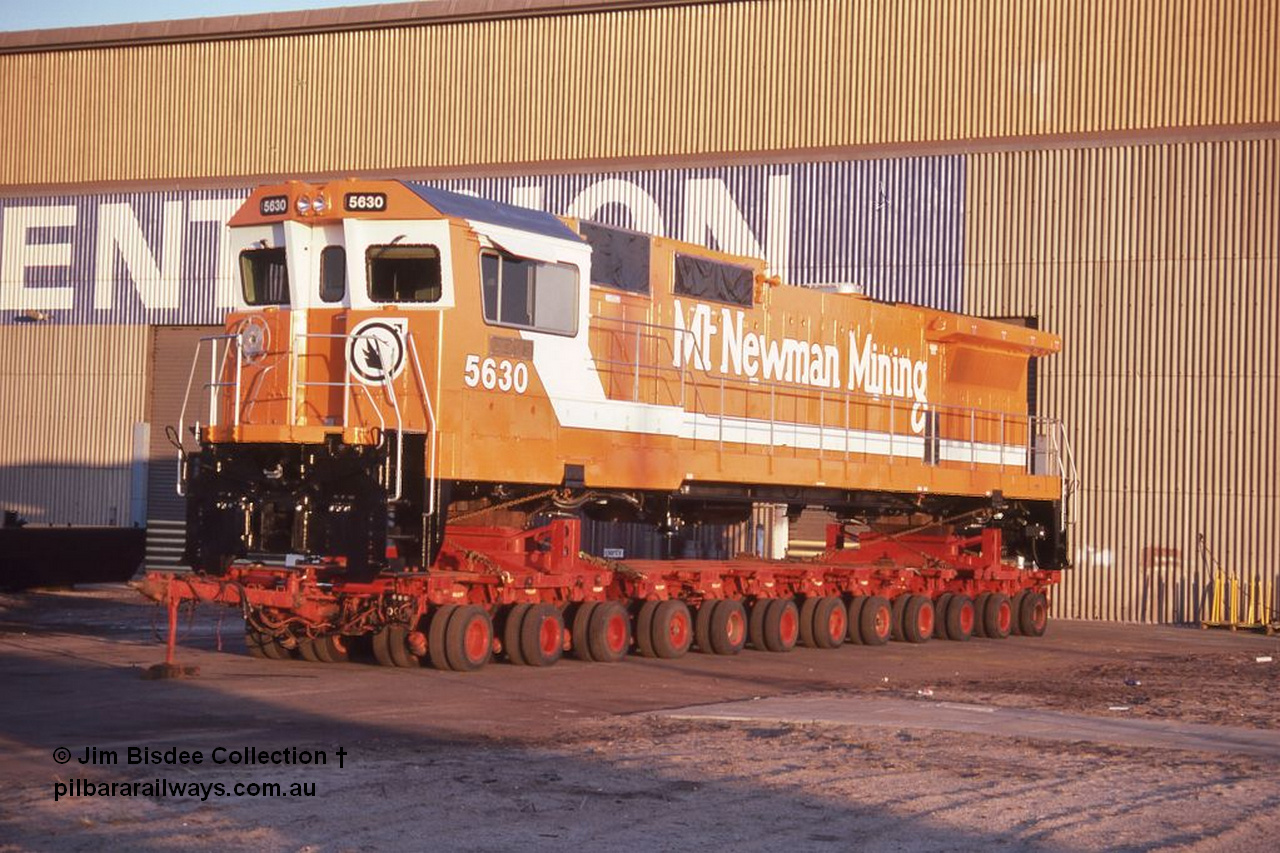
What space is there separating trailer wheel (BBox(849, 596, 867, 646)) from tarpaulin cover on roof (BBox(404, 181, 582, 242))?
8126 mm

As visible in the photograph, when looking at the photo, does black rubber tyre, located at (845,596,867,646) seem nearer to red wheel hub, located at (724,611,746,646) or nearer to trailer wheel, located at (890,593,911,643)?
trailer wheel, located at (890,593,911,643)

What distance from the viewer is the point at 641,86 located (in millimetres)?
36000

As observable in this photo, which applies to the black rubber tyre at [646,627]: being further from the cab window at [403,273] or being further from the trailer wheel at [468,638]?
the cab window at [403,273]

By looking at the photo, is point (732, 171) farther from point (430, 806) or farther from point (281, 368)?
point (430, 806)

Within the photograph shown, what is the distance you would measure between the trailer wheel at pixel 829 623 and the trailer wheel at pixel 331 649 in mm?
7572

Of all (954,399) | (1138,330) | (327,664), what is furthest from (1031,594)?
(327,664)

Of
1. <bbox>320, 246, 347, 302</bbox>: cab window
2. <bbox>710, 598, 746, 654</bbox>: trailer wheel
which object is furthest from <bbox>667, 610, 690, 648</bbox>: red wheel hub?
<bbox>320, 246, 347, 302</bbox>: cab window

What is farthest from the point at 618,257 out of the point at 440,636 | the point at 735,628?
the point at 440,636

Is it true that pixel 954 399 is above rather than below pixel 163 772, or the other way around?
above

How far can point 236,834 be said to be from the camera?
9.74 metres

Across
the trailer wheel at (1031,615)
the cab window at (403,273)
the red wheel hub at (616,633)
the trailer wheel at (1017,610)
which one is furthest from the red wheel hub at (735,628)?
the trailer wheel at (1031,615)

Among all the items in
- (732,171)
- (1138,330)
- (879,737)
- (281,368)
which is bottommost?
(879,737)

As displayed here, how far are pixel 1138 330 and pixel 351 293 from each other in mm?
18900

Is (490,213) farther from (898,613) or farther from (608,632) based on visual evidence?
(898,613)
